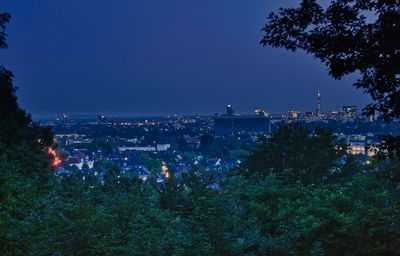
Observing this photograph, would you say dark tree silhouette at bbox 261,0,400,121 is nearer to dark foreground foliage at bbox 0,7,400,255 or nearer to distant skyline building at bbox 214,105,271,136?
dark foreground foliage at bbox 0,7,400,255

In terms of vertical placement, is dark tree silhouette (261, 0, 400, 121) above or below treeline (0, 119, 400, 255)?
above

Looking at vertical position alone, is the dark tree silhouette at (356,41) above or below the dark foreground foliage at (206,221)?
above

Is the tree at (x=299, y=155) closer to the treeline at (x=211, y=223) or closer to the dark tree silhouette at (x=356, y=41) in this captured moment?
the treeline at (x=211, y=223)

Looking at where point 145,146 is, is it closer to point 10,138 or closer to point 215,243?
point 10,138

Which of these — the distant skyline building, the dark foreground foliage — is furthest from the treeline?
the distant skyline building

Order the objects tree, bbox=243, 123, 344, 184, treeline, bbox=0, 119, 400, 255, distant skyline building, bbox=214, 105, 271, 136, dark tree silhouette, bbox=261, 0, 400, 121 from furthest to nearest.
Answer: distant skyline building, bbox=214, 105, 271, 136
tree, bbox=243, 123, 344, 184
treeline, bbox=0, 119, 400, 255
dark tree silhouette, bbox=261, 0, 400, 121

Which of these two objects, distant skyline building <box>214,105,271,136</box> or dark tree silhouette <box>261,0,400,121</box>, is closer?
dark tree silhouette <box>261,0,400,121</box>

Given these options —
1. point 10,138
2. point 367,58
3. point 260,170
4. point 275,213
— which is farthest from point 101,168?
point 367,58

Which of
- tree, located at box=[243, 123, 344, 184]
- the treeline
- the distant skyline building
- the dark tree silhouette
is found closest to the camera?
the dark tree silhouette

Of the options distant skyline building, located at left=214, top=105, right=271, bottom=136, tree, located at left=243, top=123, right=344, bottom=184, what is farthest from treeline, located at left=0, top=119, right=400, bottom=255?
distant skyline building, located at left=214, top=105, right=271, bottom=136

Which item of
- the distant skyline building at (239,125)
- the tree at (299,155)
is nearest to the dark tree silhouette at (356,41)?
the tree at (299,155)

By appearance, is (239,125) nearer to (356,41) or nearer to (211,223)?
(211,223)

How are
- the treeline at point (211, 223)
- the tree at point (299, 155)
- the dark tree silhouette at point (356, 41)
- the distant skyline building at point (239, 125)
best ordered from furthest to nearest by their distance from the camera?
the distant skyline building at point (239, 125) → the tree at point (299, 155) → the treeline at point (211, 223) → the dark tree silhouette at point (356, 41)
